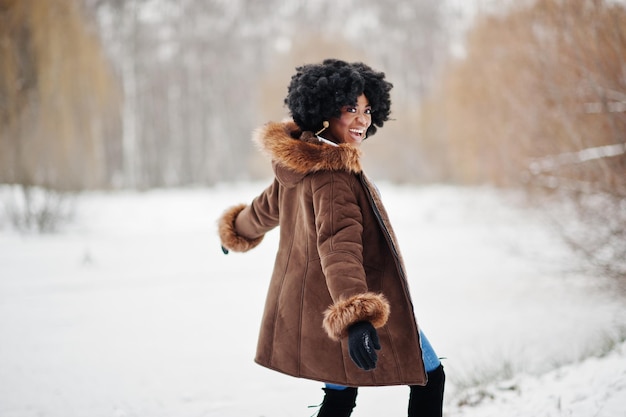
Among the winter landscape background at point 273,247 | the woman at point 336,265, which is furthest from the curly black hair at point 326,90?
the winter landscape background at point 273,247

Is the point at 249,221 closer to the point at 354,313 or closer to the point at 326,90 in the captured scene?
the point at 326,90

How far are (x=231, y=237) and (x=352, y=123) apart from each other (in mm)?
760

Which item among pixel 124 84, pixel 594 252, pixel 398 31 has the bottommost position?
pixel 594 252

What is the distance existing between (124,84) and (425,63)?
432 inches

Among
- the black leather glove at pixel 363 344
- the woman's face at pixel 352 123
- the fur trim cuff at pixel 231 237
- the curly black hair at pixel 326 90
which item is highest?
the curly black hair at pixel 326 90

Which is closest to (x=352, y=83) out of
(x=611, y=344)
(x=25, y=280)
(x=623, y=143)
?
(x=611, y=344)

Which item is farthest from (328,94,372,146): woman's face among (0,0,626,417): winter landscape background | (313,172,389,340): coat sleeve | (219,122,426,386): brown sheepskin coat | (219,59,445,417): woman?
(0,0,626,417): winter landscape background

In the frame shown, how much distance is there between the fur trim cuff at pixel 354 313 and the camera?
62.7 inches

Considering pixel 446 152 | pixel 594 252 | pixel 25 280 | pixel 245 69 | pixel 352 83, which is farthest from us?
pixel 245 69

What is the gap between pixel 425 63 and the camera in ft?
67.5

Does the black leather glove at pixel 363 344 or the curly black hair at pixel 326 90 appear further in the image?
the curly black hair at pixel 326 90

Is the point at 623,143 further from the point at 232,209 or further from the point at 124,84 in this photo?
the point at 124,84

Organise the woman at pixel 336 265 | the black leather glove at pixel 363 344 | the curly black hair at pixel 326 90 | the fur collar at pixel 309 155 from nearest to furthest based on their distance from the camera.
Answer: the black leather glove at pixel 363 344
the woman at pixel 336 265
the fur collar at pixel 309 155
the curly black hair at pixel 326 90

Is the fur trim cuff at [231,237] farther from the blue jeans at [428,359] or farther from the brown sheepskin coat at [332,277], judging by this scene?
the blue jeans at [428,359]
